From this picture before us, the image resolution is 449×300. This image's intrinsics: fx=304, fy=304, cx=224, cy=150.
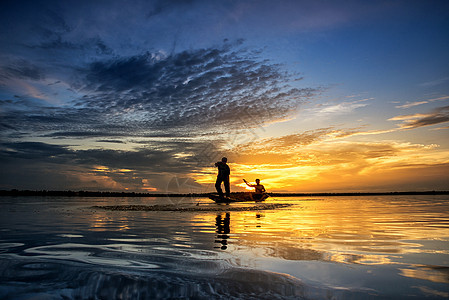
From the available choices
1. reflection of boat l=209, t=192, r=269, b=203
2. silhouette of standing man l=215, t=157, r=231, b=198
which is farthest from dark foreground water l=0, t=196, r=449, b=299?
reflection of boat l=209, t=192, r=269, b=203

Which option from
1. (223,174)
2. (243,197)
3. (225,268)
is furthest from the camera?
(243,197)

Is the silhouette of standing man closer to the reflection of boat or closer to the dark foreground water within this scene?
the reflection of boat

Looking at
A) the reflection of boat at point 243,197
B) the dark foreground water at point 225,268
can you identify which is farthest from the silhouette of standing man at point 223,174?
the dark foreground water at point 225,268

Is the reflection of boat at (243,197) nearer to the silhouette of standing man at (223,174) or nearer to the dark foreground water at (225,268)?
the silhouette of standing man at (223,174)

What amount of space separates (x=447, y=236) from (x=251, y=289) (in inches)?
245

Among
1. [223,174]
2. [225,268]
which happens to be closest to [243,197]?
[223,174]

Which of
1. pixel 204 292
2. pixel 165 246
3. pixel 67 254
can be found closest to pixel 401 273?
pixel 204 292

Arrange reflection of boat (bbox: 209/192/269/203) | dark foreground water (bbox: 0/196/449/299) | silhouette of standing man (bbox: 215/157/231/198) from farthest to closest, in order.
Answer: reflection of boat (bbox: 209/192/269/203), silhouette of standing man (bbox: 215/157/231/198), dark foreground water (bbox: 0/196/449/299)

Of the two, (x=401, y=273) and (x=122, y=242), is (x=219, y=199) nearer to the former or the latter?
(x=122, y=242)

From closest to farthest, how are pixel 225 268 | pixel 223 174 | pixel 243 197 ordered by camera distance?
pixel 225 268, pixel 223 174, pixel 243 197

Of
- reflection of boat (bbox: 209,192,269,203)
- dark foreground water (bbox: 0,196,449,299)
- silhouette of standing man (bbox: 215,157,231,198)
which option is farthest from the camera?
reflection of boat (bbox: 209,192,269,203)

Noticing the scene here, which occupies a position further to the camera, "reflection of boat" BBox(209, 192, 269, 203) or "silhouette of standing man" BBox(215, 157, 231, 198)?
"reflection of boat" BBox(209, 192, 269, 203)

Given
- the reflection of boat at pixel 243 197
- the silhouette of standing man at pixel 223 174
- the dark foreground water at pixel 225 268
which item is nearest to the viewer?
the dark foreground water at pixel 225 268

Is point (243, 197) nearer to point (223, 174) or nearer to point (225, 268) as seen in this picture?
point (223, 174)
